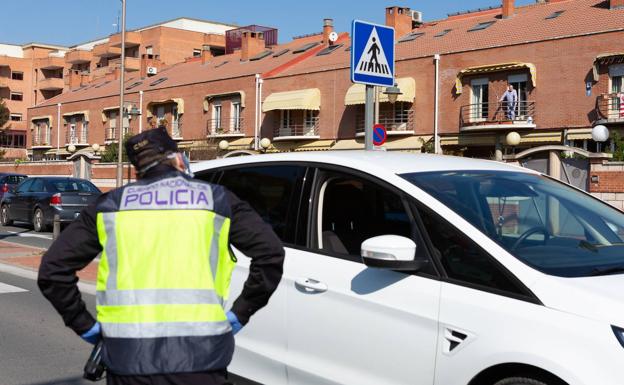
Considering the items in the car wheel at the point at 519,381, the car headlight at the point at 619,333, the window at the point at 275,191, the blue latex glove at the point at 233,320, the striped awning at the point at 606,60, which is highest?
the striped awning at the point at 606,60

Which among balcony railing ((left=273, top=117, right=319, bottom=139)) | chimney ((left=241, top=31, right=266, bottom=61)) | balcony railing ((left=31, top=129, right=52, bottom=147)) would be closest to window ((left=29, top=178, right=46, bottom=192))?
balcony railing ((left=273, top=117, right=319, bottom=139))

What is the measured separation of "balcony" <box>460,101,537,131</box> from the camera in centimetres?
3331

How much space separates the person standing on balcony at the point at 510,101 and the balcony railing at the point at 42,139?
4403 centimetres

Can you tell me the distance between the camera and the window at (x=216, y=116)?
158 feet

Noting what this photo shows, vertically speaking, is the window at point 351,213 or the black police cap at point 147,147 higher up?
the black police cap at point 147,147

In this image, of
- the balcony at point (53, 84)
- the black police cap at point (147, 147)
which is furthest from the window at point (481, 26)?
the balcony at point (53, 84)

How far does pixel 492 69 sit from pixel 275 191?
1228 inches

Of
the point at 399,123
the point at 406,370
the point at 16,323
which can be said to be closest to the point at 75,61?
the point at 399,123

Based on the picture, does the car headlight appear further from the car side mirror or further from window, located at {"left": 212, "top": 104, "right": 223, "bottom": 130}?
window, located at {"left": 212, "top": 104, "right": 223, "bottom": 130}

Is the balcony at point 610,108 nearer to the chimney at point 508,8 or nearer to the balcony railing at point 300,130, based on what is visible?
the chimney at point 508,8

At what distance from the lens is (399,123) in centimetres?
3881

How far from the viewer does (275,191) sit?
4527 millimetres

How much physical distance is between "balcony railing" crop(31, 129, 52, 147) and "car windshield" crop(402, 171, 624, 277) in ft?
215

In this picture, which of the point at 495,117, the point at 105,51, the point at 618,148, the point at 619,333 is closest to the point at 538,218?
the point at 619,333
